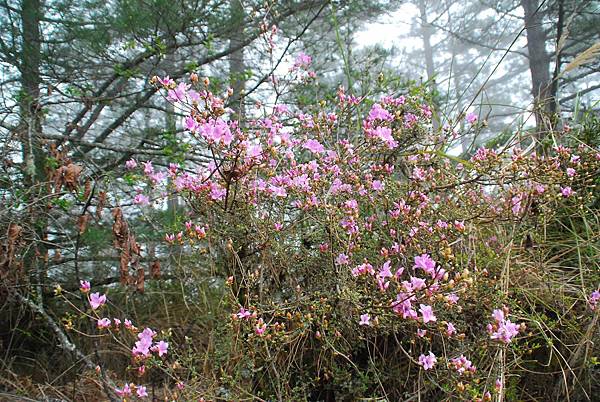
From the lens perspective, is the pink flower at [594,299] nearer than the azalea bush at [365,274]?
No

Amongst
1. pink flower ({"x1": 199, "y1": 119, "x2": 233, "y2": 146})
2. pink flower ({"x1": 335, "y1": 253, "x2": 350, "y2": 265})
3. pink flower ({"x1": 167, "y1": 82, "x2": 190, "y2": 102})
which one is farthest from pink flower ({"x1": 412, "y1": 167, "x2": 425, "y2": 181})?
pink flower ({"x1": 167, "y1": 82, "x2": 190, "y2": 102})

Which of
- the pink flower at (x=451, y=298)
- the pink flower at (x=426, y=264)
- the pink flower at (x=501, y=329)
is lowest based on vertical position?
the pink flower at (x=501, y=329)

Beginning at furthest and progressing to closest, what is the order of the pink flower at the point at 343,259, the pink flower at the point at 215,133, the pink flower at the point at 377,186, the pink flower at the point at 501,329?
1. the pink flower at the point at 377,186
2. the pink flower at the point at 343,259
3. the pink flower at the point at 215,133
4. the pink flower at the point at 501,329

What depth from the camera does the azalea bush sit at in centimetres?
122

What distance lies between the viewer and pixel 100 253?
2.95 metres

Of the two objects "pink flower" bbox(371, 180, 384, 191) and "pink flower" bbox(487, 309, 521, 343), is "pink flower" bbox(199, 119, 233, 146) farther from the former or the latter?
"pink flower" bbox(487, 309, 521, 343)

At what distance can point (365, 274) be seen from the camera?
1.23m

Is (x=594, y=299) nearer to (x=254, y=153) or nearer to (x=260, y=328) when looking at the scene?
(x=260, y=328)

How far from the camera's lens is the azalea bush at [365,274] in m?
1.22

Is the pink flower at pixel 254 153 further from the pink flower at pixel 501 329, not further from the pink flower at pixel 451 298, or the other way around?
the pink flower at pixel 501 329

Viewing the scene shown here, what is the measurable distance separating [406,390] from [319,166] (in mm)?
826

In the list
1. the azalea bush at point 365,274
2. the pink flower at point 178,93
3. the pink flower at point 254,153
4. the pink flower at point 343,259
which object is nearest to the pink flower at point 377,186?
the azalea bush at point 365,274

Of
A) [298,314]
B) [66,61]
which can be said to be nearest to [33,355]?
[66,61]

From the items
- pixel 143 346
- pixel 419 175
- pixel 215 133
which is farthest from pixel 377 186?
pixel 143 346
